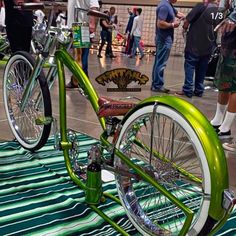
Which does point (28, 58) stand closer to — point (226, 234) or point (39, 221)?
point (39, 221)

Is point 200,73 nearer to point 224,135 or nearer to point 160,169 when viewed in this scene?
Answer: point 224,135

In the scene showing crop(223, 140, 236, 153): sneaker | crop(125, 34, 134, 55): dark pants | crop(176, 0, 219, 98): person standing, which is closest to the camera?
crop(223, 140, 236, 153): sneaker

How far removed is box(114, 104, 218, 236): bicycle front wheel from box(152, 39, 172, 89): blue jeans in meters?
3.51

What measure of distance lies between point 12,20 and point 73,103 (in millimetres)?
1358

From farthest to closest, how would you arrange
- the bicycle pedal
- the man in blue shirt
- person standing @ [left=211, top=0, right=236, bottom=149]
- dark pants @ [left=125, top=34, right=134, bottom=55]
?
dark pants @ [left=125, top=34, right=134, bottom=55] → the man in blue shirt → person standing @ [left=211, top=0, right=236, bottom=149] → the bicycle pedal

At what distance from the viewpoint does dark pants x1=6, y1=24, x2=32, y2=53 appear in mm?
3168

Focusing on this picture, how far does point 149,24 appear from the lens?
14.5m

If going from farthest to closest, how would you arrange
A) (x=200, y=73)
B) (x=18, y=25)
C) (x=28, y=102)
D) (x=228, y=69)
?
(x=200, y=73), (x=18, y=25), (x=228, y=69), (x=28, y=102)

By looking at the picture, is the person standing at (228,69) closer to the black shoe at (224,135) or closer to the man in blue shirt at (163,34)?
the black shoe at (224,135)

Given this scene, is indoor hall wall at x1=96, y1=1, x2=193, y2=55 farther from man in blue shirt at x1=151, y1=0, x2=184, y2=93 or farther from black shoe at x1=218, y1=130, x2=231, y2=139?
black shoe at x1=218, y1=130, x2=231, y2=139

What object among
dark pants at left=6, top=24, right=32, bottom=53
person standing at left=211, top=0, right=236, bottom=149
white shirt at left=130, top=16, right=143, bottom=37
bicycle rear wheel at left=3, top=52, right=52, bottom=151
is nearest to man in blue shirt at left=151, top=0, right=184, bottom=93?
person standing at left=211, top=0, right=236, bottom=149

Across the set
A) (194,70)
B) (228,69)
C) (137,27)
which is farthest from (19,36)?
(137,27)

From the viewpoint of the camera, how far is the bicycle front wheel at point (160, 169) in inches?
54.1

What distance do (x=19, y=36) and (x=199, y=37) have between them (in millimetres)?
2406
